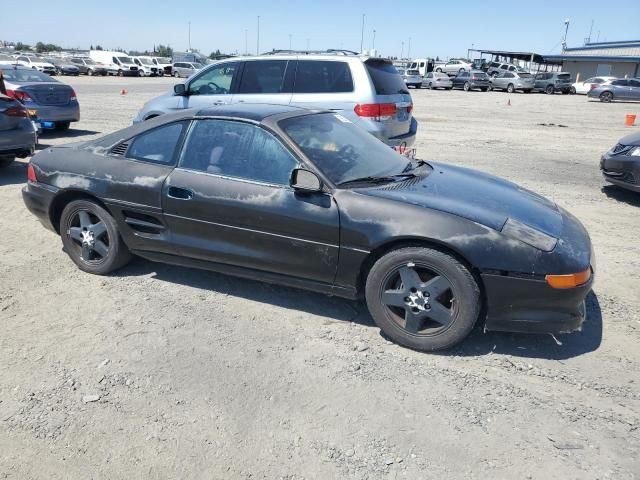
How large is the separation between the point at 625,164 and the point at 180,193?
6186 millimetres

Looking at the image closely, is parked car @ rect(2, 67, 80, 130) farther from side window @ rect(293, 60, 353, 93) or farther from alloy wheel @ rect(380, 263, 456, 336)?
alloy wheel @ rect(380, 263, 456, 336)

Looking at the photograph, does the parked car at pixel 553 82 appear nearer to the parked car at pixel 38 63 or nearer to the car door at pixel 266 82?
the car door at pixel 266 82

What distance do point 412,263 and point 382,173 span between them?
94cm

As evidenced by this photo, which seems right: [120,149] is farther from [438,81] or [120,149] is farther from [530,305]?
[438,81]

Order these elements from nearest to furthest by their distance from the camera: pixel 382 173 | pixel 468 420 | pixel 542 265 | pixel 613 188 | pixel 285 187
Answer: pixel 468 420 < pixel 542 265 < pixel 285 187 < pixel 382 173 < pixel 613 188

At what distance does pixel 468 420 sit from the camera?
2924 mm

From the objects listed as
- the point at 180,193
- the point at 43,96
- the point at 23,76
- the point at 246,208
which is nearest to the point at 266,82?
the point at 180,193

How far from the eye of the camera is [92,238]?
4.63 meters

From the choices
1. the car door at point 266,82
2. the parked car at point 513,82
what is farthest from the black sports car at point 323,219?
the parked car at point 513,82

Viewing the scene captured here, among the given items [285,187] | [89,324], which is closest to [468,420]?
[285,187]

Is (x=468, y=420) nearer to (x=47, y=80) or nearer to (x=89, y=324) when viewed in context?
(x=89, y=324)

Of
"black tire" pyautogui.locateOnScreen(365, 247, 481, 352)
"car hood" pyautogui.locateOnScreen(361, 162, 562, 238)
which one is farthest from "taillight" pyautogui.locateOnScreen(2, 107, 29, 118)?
"black tire" pyautogui.locateOnScreen(365, 247, 481, 352)

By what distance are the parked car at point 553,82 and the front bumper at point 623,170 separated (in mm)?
31875

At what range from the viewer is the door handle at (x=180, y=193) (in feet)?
13.4
